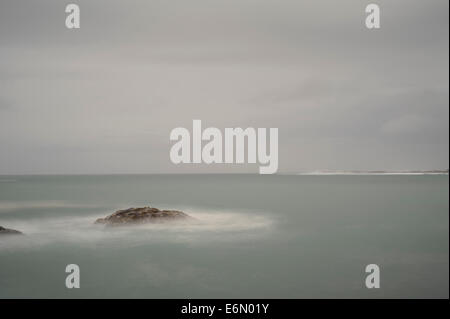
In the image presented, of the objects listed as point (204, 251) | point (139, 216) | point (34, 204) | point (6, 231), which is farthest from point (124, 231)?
point (34, 204)

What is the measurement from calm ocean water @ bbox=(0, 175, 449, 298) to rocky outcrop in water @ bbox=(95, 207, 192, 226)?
0.22 meters

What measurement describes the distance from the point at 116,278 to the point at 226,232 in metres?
2.98

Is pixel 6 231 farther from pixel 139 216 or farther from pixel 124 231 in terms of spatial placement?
pixel 139 216

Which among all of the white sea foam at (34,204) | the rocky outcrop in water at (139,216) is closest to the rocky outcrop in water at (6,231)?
the white sea foam at (34,204)

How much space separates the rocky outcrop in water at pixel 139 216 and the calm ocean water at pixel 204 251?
225mm

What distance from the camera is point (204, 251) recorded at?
7230mm

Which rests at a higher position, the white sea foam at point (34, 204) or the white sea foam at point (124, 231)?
the white sea foam at point (34, 204)

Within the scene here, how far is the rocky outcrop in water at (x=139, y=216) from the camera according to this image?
802cm

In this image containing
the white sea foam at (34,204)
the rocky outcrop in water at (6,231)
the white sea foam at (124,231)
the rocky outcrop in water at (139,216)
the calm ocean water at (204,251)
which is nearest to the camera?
the calm ocean water at (204,251)

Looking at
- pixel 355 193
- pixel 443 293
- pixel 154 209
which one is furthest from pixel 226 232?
pixel 355 193

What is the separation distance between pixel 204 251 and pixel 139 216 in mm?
2238

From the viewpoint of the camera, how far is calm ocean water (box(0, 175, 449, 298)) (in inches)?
263

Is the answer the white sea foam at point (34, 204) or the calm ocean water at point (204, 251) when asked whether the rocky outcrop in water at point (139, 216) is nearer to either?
the calm ocean water at point (204, 251)
